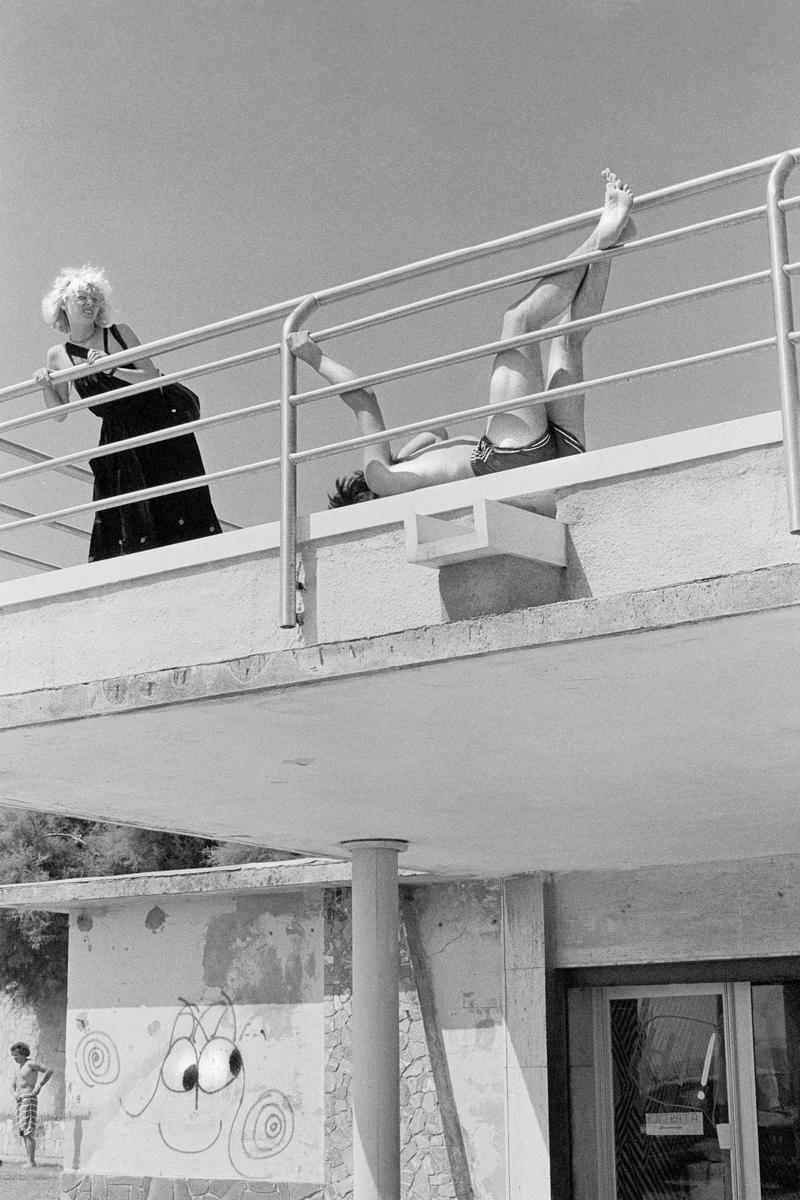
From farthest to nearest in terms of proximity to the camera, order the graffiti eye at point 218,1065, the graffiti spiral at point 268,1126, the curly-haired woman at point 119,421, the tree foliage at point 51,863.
Result: the tree foliage at point 51,863 → the graffiti eye at point 218,1065 → the graffiti spiral at point 268,1126 → the curly-haired woman at point 119,421

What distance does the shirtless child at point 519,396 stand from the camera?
5.20m

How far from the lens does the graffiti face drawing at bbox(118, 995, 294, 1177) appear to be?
1040cm

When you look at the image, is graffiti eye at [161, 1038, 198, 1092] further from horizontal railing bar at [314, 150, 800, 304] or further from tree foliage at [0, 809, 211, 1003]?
tree foliage at [0, 809, 211, 1003]

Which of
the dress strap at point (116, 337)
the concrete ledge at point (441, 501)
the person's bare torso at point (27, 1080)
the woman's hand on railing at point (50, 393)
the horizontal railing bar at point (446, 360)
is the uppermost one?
the dress strap at point (116, 337)

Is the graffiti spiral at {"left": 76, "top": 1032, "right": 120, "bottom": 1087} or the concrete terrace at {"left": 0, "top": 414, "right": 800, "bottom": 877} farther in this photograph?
the graffiti spiral at {"left": 76, "top": 1032, "right": 120, "bottom": 1087}

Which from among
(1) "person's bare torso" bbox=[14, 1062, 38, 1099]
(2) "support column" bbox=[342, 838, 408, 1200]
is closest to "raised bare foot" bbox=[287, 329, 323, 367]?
(2) "support column" bbox=[342, 838, 408, 1200]

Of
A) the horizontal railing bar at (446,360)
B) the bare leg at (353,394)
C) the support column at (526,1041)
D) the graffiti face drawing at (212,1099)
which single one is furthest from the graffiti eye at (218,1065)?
the bare leg at (353,394)

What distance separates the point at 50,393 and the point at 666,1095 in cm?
616

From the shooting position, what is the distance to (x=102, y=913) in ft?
37.8

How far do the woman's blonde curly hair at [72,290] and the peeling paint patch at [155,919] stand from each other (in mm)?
6045

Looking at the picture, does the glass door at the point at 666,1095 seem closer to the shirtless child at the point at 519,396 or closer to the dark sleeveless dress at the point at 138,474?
the dark sleeveless dress at the point at 138,474

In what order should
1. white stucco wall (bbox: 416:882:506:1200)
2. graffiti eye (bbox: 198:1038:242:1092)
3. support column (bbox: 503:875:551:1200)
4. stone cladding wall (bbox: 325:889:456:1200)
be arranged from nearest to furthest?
support column (bbox: 503:875:551:1200), white stucco wall (bbox: 416:882:506:1200), stone cladding wall (bbox: 325:889:456:1200), graffiti eye (bbox: 198:1038:242:1092)

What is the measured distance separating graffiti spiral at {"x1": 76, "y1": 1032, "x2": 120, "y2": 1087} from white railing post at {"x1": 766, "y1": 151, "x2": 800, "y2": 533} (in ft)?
28.9

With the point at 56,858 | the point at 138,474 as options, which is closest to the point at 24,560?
the point at 138,474
